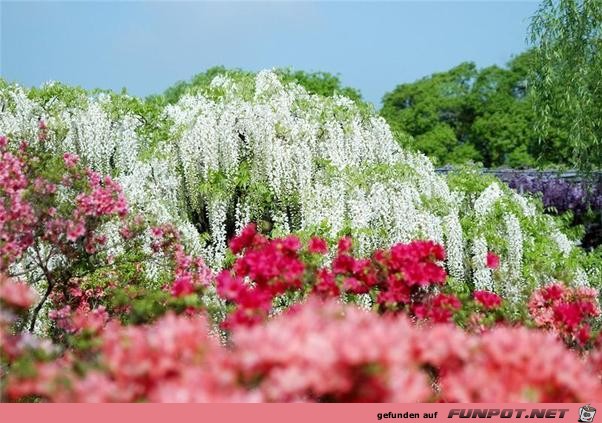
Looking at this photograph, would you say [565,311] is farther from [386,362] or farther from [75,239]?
[75,239]

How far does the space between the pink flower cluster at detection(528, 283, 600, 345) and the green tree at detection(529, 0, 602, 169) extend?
26.2ft

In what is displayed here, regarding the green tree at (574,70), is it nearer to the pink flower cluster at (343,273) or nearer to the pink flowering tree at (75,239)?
the pink flowering tree at (75,239)

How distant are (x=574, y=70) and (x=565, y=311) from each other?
32.0ft

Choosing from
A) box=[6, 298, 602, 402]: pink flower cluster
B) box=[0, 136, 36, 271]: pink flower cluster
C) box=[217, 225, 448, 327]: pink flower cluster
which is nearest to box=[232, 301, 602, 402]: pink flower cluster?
box=[6, 298, 602, 402]: pink flower cluster

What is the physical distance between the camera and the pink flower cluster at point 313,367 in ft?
8.10

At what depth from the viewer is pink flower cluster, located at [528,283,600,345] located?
17.1 feet

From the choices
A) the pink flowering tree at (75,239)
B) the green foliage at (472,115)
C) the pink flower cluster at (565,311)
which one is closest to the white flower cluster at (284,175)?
the pink flowering tree at (75,239)

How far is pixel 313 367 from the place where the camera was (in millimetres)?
2449

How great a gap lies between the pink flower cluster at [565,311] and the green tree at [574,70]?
26.2 ft

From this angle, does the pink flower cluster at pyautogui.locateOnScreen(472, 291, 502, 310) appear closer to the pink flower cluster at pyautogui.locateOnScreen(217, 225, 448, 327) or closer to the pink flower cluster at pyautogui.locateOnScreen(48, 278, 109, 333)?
the pink flower cluster at pyautogui.locateOnScreen(217, 225, 448, 327)

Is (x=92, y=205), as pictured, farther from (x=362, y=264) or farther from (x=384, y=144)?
(x=384, y=144)

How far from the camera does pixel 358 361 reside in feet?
8.14

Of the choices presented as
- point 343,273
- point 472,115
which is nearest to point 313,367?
point 343,273

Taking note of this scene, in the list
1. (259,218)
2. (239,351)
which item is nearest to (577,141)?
(259,218)
